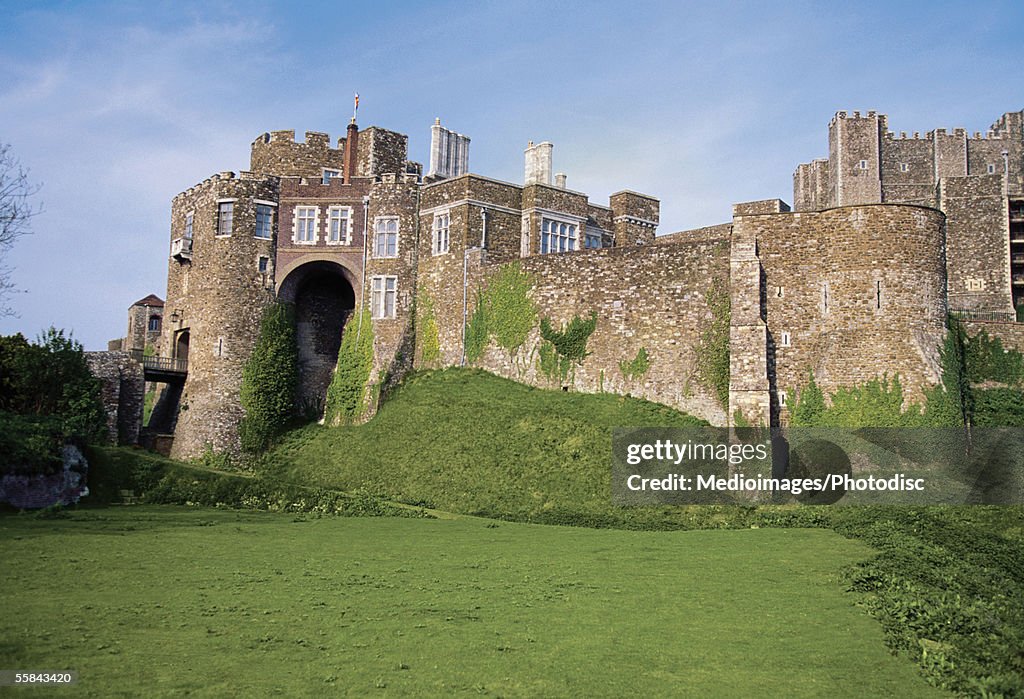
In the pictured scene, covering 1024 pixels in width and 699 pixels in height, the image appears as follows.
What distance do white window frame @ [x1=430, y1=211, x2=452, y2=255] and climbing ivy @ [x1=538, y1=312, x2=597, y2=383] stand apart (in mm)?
6677

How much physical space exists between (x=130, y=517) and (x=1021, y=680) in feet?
67.1

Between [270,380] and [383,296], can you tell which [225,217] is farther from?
[383,296]

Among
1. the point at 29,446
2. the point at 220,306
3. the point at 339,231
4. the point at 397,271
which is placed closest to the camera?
the point at 29,446

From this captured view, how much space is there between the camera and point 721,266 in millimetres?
32500

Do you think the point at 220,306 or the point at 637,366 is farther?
the point at 220,306

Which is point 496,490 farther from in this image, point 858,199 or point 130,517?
point 858,199

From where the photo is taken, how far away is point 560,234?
42594mm

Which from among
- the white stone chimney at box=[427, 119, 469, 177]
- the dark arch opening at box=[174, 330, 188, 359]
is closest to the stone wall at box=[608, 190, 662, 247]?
the white stone chimney at box=[427, 119, 469, 177]

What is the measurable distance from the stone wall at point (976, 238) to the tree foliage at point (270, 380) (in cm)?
4057

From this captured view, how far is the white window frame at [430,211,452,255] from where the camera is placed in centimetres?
4097

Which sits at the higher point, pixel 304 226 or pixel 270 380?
pixel 304 226

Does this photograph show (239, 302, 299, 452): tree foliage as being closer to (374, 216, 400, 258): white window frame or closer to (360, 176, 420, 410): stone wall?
(360, 176, 420, 410): stone wall

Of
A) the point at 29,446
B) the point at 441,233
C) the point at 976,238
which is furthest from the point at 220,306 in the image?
the point at 976,238

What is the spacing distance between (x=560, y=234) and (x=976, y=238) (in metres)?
32.6
